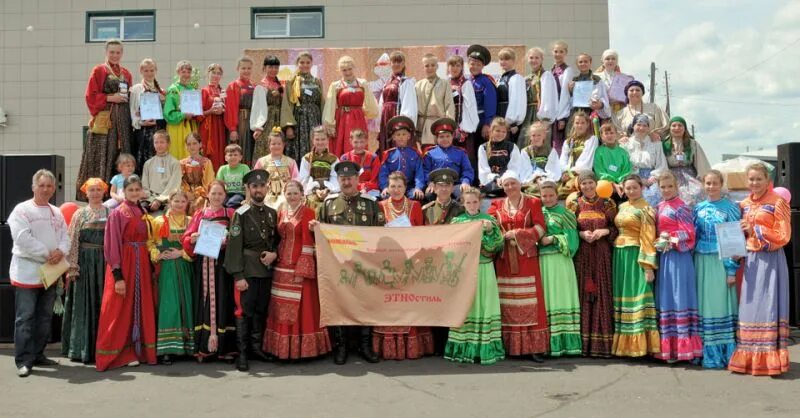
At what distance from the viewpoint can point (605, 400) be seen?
5.65 meters

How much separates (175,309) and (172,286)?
22cm

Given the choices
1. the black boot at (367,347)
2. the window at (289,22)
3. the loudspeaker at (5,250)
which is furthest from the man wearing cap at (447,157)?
the window at (289,22)

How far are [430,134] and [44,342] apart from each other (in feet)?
15.7

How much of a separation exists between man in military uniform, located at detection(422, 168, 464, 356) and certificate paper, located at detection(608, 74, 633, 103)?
2.93 m

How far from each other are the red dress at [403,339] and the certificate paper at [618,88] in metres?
3.41

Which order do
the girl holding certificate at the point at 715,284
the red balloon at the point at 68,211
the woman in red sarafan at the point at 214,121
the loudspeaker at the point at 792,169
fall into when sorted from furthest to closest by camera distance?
the woman in red sarafan at the point at 214,121, the red balloon at the point at 68,211, the loudspeaker at the point at 792,169, the girl holding certificate at the point at 715,284

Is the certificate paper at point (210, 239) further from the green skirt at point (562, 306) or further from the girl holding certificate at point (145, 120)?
the green skirt at point (562, 306)

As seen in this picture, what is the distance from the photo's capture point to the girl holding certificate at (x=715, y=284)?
21.8 ft

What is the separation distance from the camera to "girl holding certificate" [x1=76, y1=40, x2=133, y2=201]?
9016mm

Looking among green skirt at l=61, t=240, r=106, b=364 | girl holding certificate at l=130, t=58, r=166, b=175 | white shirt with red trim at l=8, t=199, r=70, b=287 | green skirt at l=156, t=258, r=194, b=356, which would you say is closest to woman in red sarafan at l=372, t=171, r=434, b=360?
green skirt at l=156, t=258, r=194, b=356

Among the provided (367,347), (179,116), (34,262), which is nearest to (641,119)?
(367,347)

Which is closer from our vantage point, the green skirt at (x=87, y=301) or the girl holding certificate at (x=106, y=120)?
the green skirt at (x=87, y=301)

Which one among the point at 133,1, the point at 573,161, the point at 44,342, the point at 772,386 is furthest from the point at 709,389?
the point at 133,1

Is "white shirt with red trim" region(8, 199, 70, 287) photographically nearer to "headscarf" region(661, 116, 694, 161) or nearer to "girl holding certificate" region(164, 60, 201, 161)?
"girl holding certificate" region(164, 60, 201, 161)
